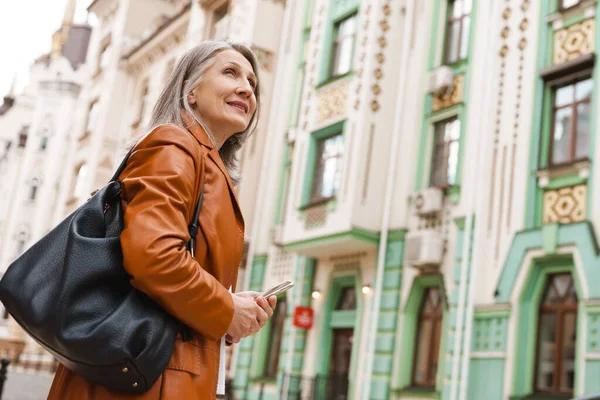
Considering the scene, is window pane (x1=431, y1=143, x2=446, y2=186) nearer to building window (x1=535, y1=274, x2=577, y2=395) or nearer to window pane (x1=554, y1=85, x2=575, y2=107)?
window pane (x1=554, y1=85, x2=575, y2=107)

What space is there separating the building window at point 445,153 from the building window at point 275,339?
16.7 feet

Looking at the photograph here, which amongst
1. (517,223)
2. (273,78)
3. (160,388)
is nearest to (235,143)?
(160,388)

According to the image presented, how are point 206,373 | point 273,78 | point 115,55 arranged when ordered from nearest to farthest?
point 206,373, point 273,78, point 115,55

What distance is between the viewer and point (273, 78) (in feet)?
69.5

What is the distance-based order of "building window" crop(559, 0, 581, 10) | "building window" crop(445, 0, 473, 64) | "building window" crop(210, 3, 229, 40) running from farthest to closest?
"building window" crop(210, 3, 229, 40), "building window" crop(445, 0, 473, 64), "building window" crop(559, 0, 581, 10)

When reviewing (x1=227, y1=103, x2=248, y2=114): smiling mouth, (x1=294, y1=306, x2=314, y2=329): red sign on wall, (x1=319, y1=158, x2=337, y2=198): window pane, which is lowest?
(x1=227, y1=103, x2=248, y2=114): smiling mouth

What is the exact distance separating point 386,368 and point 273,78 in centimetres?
914

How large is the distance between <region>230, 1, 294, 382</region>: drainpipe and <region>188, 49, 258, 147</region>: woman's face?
663 inches

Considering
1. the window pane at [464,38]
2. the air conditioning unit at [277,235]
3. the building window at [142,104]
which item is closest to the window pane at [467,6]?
the window pane at [464,38]

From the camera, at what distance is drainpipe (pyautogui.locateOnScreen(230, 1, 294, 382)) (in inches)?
783

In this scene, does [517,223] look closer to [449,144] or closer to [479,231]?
[479,231]

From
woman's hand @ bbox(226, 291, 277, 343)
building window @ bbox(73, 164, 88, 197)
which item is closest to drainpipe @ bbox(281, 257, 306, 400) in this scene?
woman's hand @ bbox(226, 291, 277, 343)

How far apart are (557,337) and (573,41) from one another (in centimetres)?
466

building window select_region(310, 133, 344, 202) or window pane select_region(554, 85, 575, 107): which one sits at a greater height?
window pane select_region(554, 85, 575, 107)
